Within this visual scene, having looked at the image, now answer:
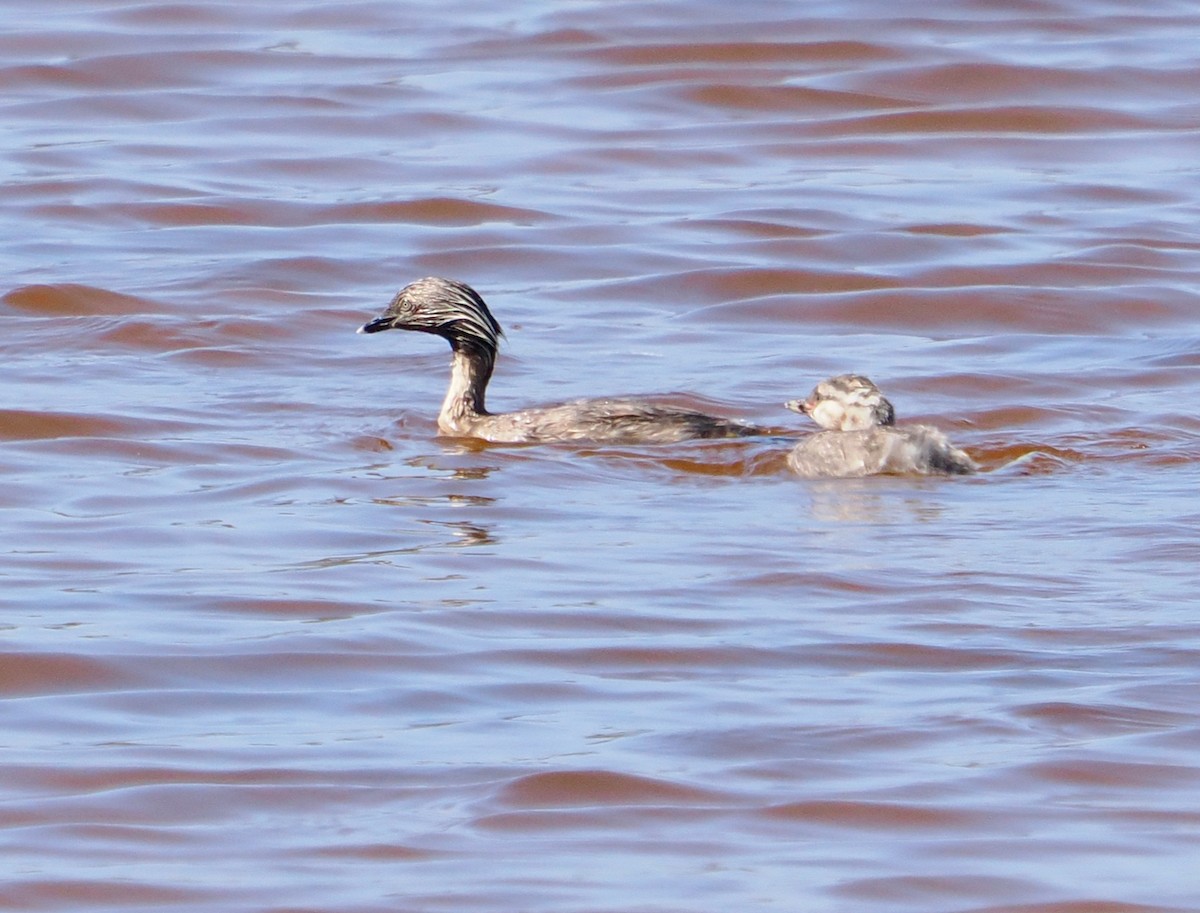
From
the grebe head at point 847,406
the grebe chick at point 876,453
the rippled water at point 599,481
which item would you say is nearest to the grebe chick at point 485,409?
the rippled water at point 599,481

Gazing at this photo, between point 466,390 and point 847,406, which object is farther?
point 466,390

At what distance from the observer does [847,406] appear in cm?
1077

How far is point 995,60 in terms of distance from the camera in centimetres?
2044

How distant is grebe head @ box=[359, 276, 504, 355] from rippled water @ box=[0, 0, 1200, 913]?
38 centimetres

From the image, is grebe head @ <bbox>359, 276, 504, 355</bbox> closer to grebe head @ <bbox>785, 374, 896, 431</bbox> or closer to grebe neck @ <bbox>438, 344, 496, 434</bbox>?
grebe neck @ <bbox>438, 344, 496, 434</bbox>

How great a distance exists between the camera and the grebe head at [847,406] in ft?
35.0

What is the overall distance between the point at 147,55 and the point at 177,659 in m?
14.1

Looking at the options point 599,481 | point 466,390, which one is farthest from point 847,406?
point 466,390

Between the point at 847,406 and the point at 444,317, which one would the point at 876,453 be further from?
the point at 444,317

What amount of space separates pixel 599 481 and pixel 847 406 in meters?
1.12

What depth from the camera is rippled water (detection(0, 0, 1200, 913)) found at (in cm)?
598

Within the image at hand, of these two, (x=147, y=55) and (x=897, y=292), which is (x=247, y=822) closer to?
(x=897, y=292)

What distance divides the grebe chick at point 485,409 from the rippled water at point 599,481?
14cm

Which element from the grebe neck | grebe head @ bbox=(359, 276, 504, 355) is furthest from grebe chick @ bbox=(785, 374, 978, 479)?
grebe head @ bbox=(359, 276, 504, 355)
